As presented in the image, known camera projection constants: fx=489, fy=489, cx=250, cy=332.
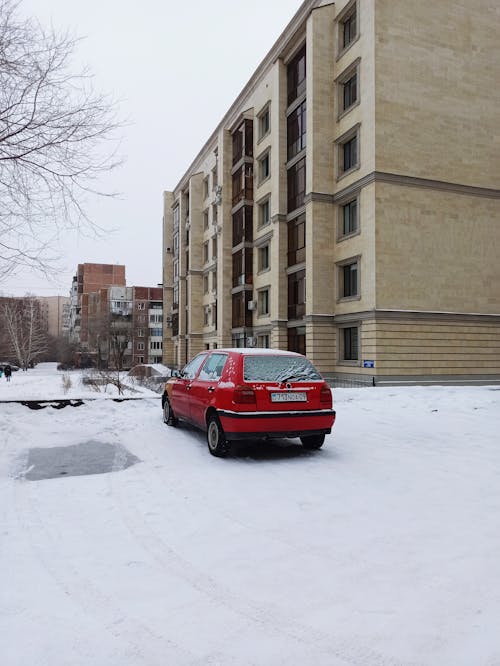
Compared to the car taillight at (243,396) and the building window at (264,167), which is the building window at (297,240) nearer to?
the building window at (264,167)

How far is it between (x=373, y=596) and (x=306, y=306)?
877 inches

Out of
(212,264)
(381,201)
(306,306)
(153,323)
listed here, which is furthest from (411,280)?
(153,323)

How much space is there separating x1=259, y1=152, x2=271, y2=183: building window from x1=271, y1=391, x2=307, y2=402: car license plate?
27.5 meters

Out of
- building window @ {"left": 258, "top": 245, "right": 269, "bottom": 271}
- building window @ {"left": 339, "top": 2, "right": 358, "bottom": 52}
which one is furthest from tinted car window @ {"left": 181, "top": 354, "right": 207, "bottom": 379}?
building window @ {"left": 258, "top": 245, "right": 269, "bottom": 271}

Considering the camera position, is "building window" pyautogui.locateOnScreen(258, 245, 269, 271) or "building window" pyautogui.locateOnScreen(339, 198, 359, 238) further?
"building window" pyautogui.locateOnScreen(258, 245, 269, 271)

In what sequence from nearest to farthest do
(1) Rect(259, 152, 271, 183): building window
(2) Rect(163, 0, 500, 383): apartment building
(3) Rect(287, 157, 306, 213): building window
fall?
(2) Rect(163, 0, 500, 383): apartment building < (3) Rect(287, 157, 306, 213): building window < (1) Rect(259, 152, 271, 183): building window

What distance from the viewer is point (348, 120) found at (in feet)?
77.2

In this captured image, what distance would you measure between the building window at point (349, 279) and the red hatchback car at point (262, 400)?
16.5 meters

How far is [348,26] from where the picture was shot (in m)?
24.6

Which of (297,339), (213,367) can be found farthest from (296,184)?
(213,367)

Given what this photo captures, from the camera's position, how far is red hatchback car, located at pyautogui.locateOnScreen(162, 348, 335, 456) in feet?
20.7

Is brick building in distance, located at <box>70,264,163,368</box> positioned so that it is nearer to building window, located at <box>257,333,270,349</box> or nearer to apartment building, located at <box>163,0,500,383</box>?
building window, located at <box>257,333,270,349</box>

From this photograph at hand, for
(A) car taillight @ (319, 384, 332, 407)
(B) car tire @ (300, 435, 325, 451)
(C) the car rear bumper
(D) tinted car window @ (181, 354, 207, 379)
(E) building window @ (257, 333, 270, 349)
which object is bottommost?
(B) car tire @ (300, 435, 325, 451)

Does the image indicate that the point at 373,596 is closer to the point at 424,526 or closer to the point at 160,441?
the point at 424,526
